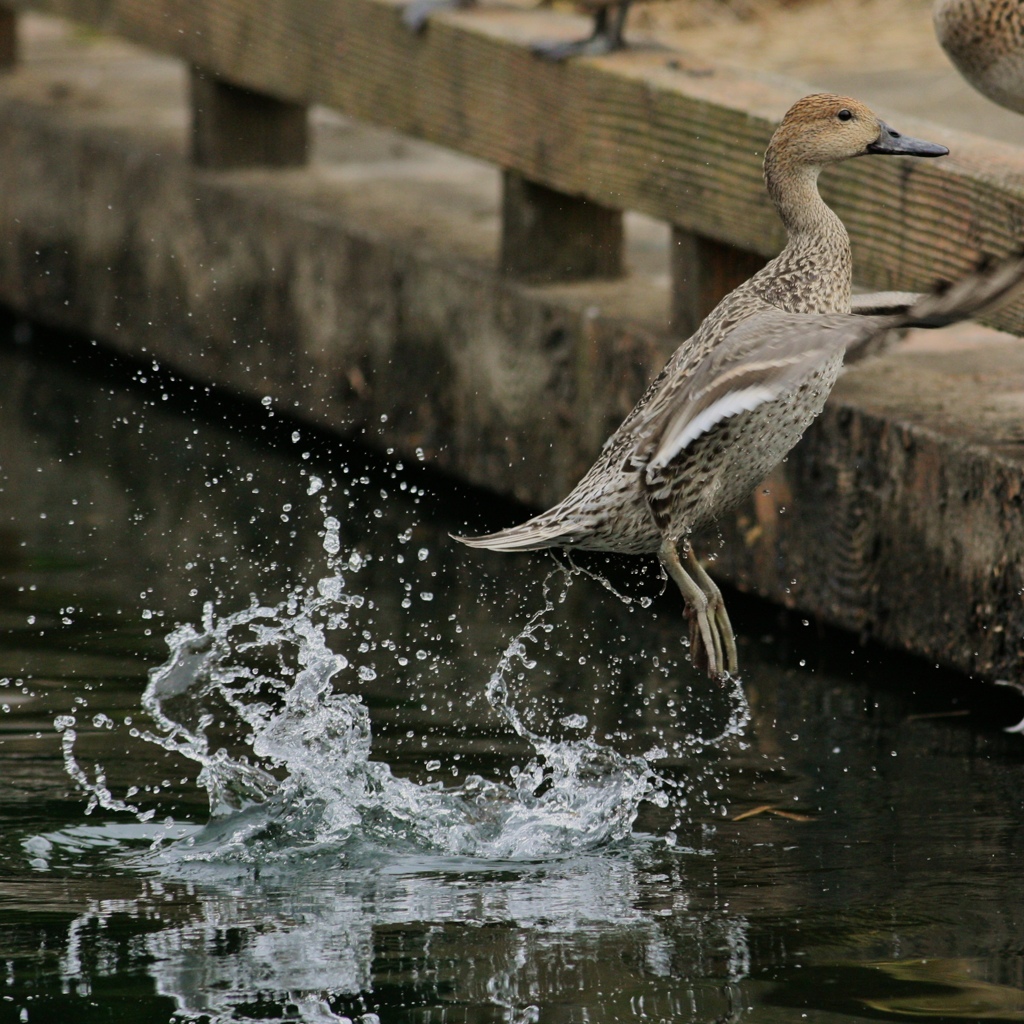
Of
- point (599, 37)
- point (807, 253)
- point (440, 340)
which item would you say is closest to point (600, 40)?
point (599, 37)

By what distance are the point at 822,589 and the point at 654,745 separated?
85 cm

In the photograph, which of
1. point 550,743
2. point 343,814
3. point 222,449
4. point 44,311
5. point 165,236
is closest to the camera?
point 343,814

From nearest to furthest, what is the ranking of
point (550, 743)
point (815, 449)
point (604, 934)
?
1. point (604, 934)
2. point (550, 743)
3. point (815, 449)

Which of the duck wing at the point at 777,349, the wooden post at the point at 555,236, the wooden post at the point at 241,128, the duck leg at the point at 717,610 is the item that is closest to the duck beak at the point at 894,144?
the duck wing at the point at 777,349

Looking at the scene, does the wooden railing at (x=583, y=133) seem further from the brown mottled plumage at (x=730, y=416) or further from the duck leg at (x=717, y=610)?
the duck leg at (x=717, y=610)

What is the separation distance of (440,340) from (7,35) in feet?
11.2

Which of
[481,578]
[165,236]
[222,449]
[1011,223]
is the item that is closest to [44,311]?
[165,236]

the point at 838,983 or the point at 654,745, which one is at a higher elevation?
the point at 654,745

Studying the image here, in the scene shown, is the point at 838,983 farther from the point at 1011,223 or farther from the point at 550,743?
the point at 1011,223

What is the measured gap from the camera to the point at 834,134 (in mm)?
4059

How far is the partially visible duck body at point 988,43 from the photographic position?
495cm

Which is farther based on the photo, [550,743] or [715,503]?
[550,743]

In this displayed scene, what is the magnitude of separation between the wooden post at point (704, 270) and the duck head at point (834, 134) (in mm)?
1550

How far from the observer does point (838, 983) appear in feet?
11.6
